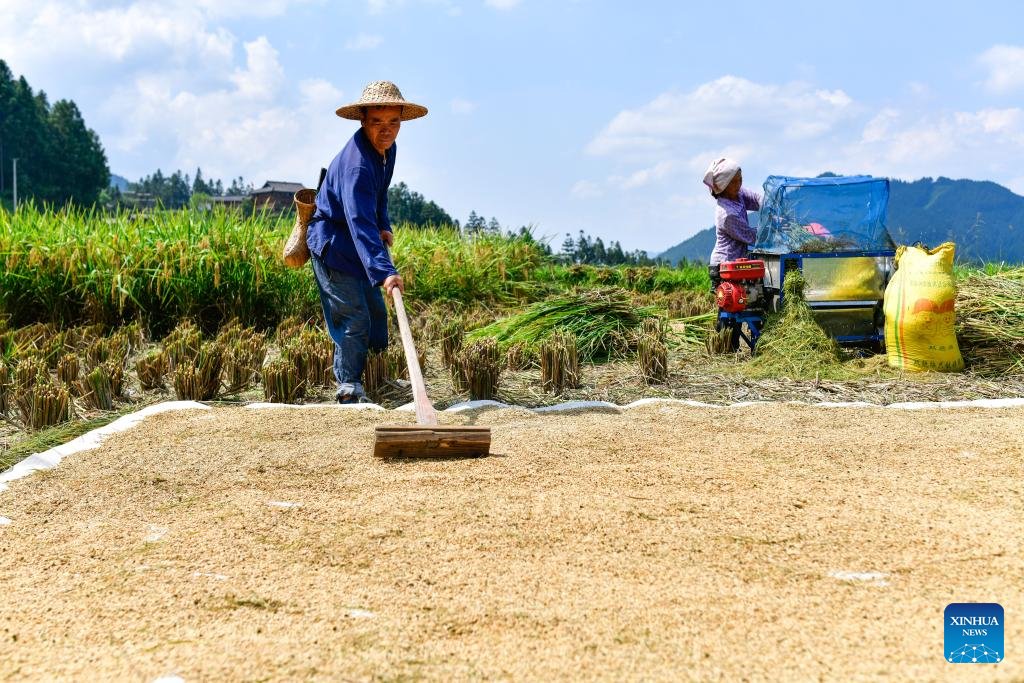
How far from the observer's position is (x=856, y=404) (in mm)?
3793

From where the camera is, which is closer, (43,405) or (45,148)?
(43,405)

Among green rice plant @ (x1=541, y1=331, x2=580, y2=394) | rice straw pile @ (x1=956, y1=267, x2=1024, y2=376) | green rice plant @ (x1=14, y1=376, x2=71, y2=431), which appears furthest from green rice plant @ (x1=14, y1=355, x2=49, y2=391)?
rice straw pile @ (x1=956, y1=267, x2=1024, y2=376)

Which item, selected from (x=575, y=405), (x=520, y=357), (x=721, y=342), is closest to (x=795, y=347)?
(x=721, y=342)

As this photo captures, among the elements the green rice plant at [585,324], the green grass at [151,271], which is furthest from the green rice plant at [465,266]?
the green rice plant at [585,324]

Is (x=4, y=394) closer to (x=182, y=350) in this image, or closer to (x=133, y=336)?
(x=182, y=350)

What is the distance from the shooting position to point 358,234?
3617mm

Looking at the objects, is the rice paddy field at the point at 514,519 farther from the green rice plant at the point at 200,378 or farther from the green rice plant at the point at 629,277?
the green rice plant at the point at 629,277

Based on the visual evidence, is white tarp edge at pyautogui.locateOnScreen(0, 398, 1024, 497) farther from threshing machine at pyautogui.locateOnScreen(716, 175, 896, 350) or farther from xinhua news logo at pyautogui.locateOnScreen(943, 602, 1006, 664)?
xinhua news logo at pyautogui.locateOnScreen(943, 602, 1006, 664)

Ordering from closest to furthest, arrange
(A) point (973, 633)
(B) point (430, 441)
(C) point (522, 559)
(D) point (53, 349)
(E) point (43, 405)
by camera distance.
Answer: (A) point (973, 633) < (C) point (522, 559) < (B) point (430, 441) < (E) point (43, 405) < (D) point (53, 349)

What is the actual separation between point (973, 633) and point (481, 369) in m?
2.76

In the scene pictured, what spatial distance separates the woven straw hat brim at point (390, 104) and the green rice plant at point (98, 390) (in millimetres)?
1734

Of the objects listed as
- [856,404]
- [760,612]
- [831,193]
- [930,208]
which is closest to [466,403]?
[856,404]

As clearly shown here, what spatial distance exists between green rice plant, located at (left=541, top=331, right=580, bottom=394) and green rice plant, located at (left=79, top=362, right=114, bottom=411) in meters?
2.19

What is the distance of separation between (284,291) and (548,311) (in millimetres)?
2338
